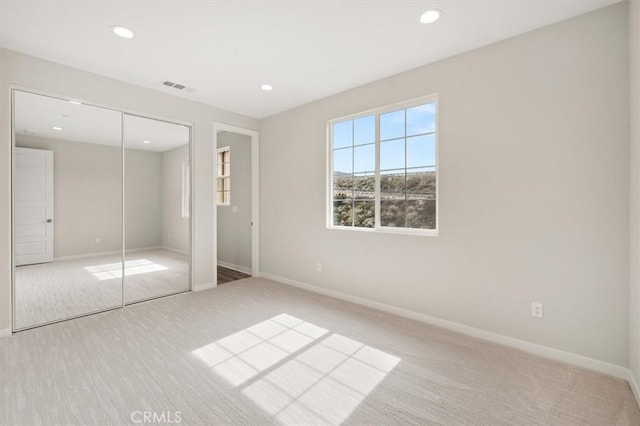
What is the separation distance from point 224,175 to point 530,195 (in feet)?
15.2

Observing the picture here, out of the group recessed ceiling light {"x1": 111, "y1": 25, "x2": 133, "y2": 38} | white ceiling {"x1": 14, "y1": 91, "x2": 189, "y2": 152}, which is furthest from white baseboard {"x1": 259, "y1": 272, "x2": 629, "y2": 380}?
recessed ceiling light {"x1": 111, "y1": 25, "x2": 133, "y2": 38}

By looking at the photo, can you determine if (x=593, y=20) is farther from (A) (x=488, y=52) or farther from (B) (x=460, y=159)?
(B) (x=460, y=159)

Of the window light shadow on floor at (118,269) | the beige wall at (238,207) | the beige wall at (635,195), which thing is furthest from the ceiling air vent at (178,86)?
the beige wall at (635,195)

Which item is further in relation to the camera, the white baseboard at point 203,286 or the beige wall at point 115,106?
the white baseboard at point 203,286

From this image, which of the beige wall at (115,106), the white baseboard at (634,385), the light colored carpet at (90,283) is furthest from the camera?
the light colored carpet at (90,283)

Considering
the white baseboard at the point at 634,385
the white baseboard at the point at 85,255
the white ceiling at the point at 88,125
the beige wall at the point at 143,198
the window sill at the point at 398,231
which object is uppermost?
the white ceiling at the point at 88,125

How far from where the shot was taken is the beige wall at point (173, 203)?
3.97 meters

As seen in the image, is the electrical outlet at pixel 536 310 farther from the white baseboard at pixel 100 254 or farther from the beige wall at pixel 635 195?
the white baseboard at pixel 100 254

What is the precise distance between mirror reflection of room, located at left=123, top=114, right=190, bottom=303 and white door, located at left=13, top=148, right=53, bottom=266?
0.72 meters

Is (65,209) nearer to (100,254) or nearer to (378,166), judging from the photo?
(100,254)

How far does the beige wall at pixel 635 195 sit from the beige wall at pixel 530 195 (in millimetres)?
75

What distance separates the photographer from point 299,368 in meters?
2.26

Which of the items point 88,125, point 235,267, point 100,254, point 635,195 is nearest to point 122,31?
point 88,125

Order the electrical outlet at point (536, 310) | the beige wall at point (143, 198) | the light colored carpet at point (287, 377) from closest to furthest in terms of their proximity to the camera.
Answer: the light colored carpet at point (287, 377), the electrical outlet at point (536, 310), the beige wall at point (143, 198)
